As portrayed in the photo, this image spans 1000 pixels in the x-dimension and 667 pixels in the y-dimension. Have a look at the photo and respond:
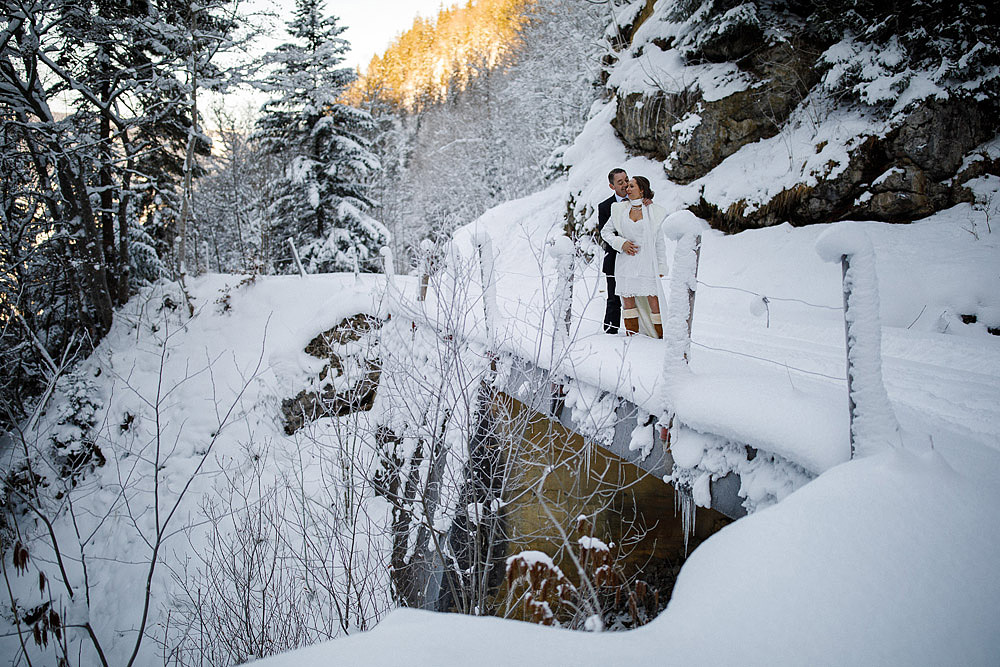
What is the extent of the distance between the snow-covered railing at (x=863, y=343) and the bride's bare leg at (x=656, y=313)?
88.4 inches

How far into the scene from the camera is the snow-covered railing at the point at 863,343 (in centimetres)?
173

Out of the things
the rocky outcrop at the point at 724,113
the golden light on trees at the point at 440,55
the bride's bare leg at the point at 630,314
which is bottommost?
the bride's bare leg at the point at 630,314

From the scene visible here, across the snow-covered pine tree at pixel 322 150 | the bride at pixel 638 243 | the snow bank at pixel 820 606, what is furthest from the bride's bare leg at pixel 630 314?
the snow-covered pine tree at pixel 322 150

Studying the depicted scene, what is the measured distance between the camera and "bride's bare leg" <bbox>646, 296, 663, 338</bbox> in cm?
410

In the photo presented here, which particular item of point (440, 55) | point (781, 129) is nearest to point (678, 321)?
point (781, 129)

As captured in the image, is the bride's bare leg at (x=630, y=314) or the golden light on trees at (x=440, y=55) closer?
the bride's bare leg at (x=630, y=314)

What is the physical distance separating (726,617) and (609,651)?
0.34 metres

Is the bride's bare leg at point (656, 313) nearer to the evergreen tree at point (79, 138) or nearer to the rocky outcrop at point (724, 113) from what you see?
the rocky outcrop at point (724, 113)

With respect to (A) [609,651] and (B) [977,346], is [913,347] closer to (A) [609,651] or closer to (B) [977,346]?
(B) [977,346]

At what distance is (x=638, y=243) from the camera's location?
4000 millimetres

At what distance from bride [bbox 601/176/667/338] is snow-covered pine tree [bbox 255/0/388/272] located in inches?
417

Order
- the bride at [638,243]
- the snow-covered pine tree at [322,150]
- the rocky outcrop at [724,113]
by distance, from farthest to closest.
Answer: the snow-covered pine tree at [322,150] → the rocky outcrop at [724,113] → the bride at [638,243]

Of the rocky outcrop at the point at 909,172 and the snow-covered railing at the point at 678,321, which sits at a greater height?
the rocky outcrop at the point at 909,172

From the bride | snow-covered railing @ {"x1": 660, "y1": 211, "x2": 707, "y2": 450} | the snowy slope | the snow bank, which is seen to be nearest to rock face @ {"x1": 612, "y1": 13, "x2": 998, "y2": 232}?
the snowy slope
